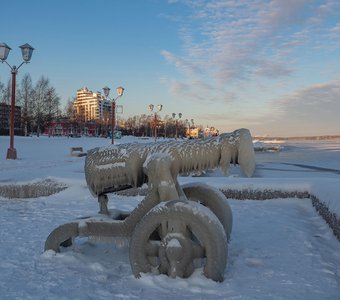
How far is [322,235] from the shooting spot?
5.66 metres

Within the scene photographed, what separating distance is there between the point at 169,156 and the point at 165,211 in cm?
64

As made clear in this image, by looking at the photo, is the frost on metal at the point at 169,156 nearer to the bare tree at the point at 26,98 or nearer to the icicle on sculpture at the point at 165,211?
the icicle on sculpture at the point at 165,211

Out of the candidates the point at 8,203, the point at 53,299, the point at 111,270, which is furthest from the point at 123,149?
the point at 8,203

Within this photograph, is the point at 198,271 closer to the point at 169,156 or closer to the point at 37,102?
the point at 169,156

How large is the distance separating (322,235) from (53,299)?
12.2ft

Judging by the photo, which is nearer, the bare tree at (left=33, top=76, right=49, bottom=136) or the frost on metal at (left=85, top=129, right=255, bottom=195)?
the frost on metal at (left=85, top=129, right=255, bottom=195)

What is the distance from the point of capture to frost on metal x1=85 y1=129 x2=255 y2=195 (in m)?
4.25

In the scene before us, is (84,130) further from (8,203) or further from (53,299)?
(53,299)

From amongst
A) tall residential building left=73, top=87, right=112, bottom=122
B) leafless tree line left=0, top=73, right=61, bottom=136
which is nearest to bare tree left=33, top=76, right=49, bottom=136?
leafless tree line left=0, top=73, right=61, bottom=136

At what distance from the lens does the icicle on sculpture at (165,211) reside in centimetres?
379

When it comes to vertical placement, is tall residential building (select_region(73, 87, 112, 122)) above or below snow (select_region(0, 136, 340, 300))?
above

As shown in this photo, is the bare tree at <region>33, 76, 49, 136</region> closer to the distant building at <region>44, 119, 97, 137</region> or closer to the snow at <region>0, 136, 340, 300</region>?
the distant building at <region>44, 119, 97, 137</region>

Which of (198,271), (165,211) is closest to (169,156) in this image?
(165,211)

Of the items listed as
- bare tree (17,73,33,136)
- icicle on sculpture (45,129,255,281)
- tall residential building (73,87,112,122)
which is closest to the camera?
icicle on sculpture (45,129,255,281)
